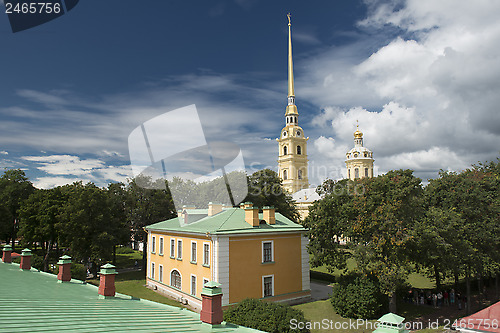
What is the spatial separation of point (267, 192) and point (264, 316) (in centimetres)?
3042

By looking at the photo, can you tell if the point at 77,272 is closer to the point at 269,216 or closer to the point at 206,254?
the point at 206,254

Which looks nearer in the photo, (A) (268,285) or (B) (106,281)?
(B) (106,281)

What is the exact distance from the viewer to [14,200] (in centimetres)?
5050

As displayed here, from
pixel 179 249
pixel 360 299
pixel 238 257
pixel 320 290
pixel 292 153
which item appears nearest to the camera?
pixel 360 299

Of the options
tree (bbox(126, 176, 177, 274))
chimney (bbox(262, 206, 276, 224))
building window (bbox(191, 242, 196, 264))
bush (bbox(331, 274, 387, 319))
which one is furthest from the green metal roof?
tree (bbox(126, 176, 177, 274))

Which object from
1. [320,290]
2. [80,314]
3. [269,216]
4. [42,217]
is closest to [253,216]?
[269,216]

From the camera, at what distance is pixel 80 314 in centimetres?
958

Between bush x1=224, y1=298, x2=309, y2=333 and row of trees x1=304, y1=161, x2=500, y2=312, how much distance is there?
287 inches

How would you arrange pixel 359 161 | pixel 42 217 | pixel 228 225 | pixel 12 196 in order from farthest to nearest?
pixel 359 161 → pixel 12 196 → pixel 42 217 → pixel 228 225

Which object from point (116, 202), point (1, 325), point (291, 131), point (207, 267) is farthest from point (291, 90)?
point (1, 325)

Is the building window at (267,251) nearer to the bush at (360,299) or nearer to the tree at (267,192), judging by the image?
the bush at (360,299)

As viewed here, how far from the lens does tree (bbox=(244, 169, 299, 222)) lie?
4538cm

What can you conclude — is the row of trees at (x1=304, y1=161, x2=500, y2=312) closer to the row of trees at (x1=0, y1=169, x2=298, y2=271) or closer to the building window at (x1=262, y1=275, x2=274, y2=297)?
the building window at (x1=262, y1=275, x2=274, y2=297)

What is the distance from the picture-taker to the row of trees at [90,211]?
38125 mm
